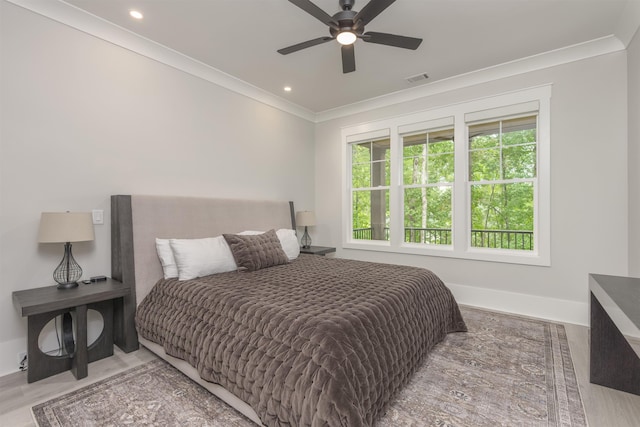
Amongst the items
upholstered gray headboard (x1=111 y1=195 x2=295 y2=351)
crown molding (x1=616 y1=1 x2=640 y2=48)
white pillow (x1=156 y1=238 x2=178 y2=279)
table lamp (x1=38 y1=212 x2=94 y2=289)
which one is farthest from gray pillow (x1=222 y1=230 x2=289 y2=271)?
crown molding (x1=616 y1=1 x2=640 y2=48)

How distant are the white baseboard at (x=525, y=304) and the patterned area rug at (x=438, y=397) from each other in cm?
81

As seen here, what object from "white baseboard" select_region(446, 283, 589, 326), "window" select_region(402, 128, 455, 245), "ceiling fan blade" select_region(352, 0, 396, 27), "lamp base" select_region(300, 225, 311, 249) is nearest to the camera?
"ceiling fan blade" select_region(352, 0, 396, 27)

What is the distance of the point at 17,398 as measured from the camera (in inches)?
76.8

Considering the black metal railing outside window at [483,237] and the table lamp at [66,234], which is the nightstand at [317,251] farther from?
the table lamp at [66,234]

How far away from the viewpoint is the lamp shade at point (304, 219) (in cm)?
463

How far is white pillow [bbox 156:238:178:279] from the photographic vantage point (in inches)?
108

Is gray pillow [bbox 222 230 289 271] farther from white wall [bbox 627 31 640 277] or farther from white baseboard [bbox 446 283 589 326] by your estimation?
white wall [bbox 627 31 640 277]

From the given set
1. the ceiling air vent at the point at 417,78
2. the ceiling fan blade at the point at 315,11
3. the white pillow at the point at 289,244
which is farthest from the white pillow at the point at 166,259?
the ceiling air vent at the point at 417,78

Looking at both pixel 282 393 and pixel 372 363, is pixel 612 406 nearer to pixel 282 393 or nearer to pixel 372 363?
pixel 372 363

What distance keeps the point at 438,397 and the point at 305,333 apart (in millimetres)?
1082

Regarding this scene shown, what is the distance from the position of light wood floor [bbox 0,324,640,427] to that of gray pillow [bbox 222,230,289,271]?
1.08 m

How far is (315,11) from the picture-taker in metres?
2.12

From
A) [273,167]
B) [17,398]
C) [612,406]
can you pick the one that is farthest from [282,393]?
[273,167]

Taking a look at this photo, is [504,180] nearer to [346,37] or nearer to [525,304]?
[525,304]
